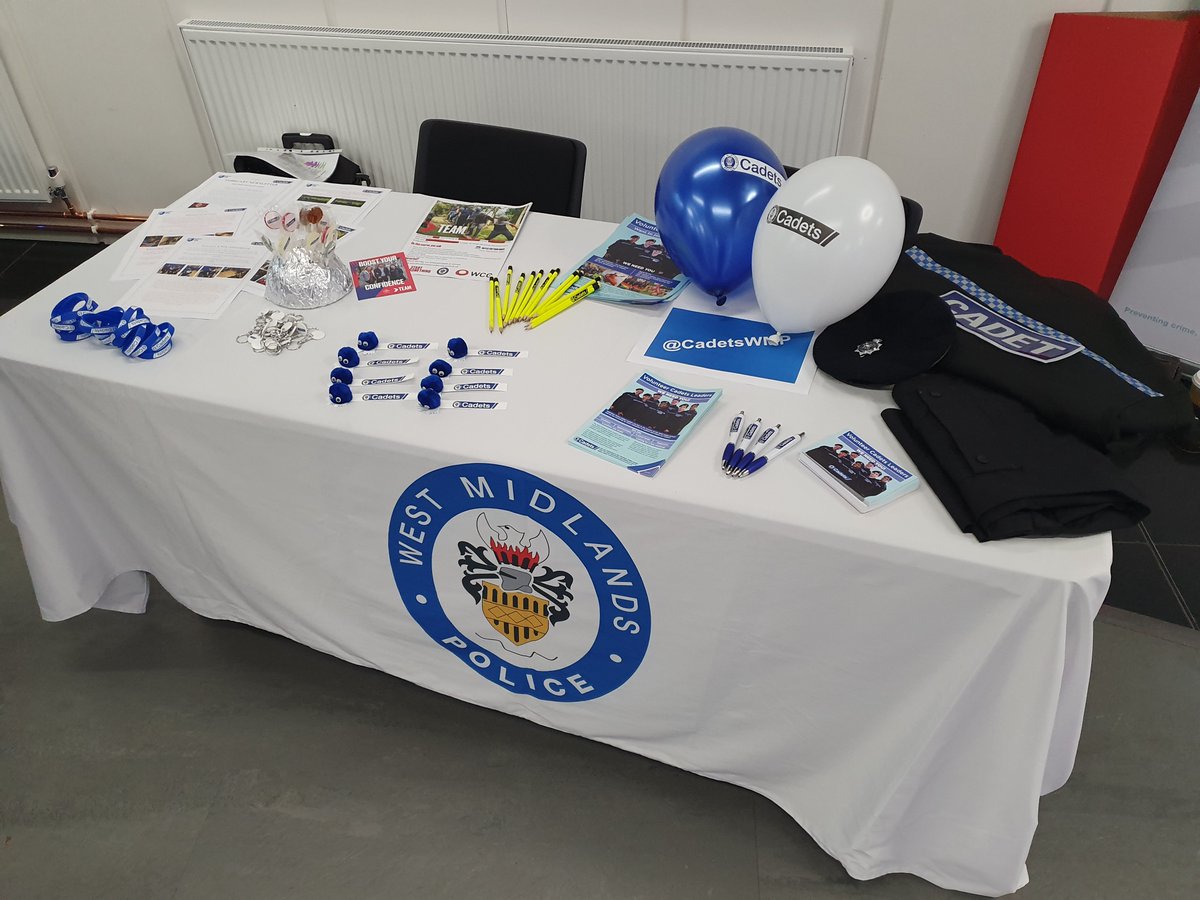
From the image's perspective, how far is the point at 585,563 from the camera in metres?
1.22

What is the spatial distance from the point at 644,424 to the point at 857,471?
12.0 inches

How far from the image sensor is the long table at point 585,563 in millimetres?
1055

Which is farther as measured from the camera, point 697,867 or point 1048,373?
Answer: point 697,867

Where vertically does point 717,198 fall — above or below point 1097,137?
above

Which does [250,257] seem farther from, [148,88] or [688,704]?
[148,88]

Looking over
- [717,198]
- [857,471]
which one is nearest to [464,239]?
[717,198]

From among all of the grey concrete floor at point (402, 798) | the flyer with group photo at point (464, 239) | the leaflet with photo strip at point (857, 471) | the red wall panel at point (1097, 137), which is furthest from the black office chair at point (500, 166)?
the red wall panel at point (1097, 137)

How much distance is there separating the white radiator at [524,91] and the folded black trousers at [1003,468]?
1518mm

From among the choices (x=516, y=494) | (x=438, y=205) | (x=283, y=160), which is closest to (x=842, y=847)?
(x=516, y=494)

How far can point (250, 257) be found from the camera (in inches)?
63.7

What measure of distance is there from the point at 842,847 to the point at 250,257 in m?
1.50

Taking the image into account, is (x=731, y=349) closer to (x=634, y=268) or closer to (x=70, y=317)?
(x=634, y=268)

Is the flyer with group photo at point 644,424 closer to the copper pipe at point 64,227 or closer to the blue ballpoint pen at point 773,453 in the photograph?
the blue ballpoint pen at point 773,453

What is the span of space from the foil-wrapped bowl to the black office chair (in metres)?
0.58
